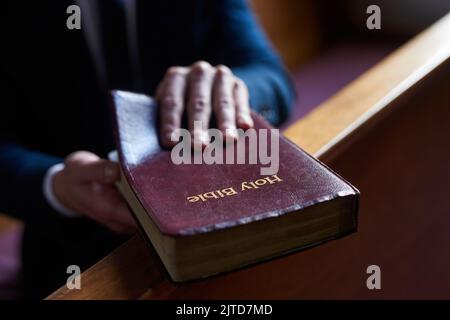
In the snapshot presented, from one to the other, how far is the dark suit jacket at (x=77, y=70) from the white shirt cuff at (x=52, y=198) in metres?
0.07

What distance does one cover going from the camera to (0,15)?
0.85 metres

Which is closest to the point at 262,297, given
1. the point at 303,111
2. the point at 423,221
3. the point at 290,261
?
the point at 290,261

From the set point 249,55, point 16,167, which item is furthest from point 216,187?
point 249,55

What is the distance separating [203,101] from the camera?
0.59 m

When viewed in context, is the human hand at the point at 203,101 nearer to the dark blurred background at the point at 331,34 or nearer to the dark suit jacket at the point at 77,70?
the dark suit jacket at the point at 77,70

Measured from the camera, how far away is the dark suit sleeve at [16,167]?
28.4 inches

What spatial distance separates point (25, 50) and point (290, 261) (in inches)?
22.5

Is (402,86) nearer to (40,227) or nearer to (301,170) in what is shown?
(301,170)

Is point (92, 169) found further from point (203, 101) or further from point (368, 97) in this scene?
point (368, 97)

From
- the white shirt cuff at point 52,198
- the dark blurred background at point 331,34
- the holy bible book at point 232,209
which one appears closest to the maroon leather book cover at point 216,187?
the holy bible book at point 232,209

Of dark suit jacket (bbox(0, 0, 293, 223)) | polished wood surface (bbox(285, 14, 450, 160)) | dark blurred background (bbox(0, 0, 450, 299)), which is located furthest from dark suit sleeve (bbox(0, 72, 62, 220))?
dark blurred background (bbox(0, 0, 450, 299))
